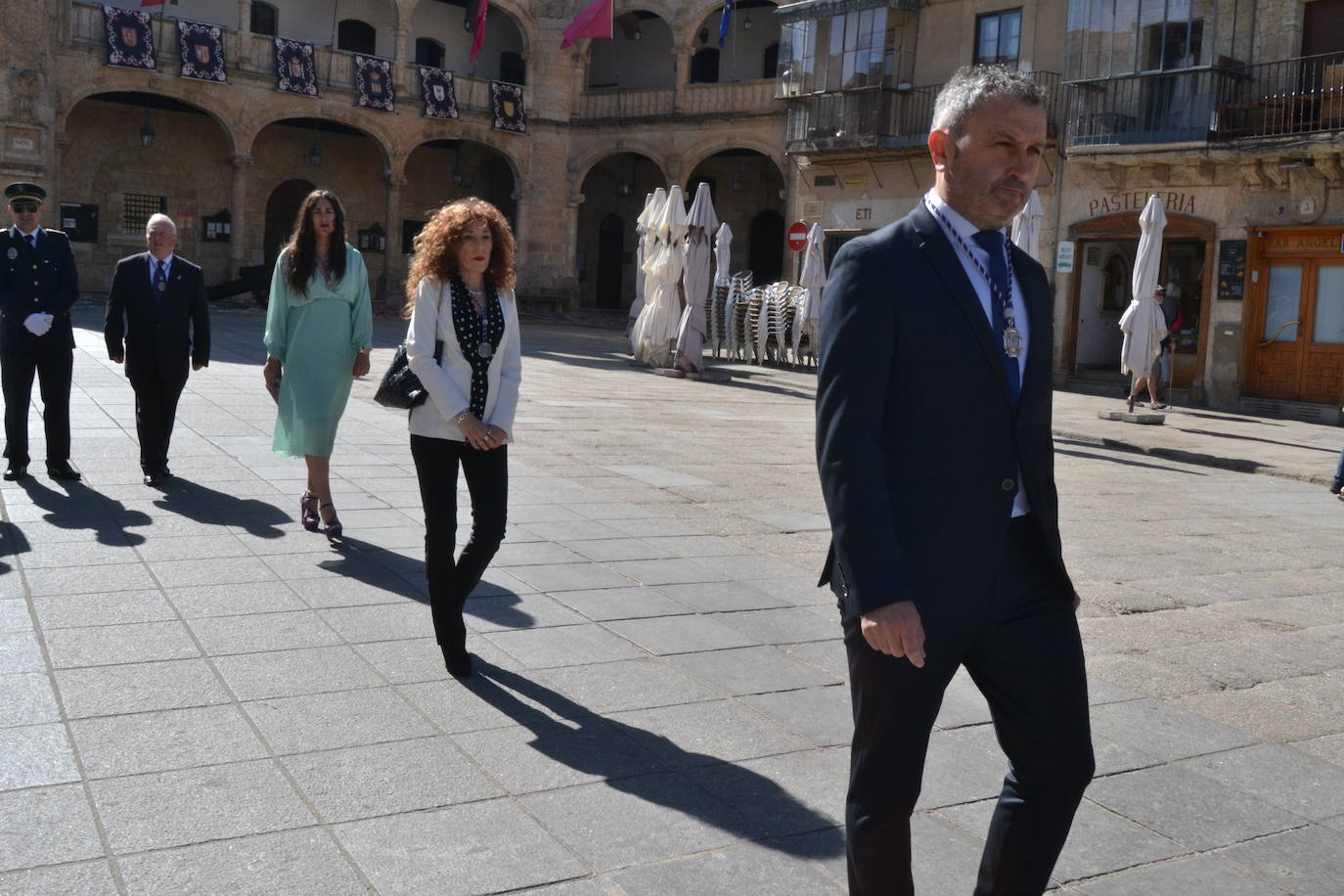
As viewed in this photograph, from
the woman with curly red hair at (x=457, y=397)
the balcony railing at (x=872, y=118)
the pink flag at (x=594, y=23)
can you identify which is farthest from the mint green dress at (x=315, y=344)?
the pink flag at (x=594, y=23)

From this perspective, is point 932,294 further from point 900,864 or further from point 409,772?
point 409,772

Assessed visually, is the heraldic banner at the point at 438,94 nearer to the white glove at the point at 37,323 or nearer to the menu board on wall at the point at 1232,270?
the menu board on wall at the point at 1232,270

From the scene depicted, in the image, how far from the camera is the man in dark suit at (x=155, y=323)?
820 centimetres

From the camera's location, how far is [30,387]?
8.17 metres

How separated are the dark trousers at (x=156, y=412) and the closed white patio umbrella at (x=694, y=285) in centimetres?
1246

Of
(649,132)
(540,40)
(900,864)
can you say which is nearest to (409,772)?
(900,864)

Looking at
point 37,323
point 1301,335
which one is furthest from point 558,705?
point 1301,335

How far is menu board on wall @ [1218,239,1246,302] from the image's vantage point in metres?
20.6

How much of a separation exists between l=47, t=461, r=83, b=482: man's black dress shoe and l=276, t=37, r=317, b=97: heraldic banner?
2574cm

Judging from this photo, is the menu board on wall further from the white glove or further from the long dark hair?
the white glove

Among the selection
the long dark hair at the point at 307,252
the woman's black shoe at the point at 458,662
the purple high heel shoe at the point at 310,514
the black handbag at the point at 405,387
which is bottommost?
the woman's black shoe at the point at 458,662

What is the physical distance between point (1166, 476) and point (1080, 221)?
11896 mm

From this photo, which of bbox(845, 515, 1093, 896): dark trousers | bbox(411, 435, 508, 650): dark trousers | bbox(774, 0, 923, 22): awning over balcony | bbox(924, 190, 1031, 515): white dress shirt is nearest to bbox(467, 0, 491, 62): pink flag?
bbox(774, 0, 923, 22): awning over balcony

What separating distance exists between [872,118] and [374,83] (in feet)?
44.3
